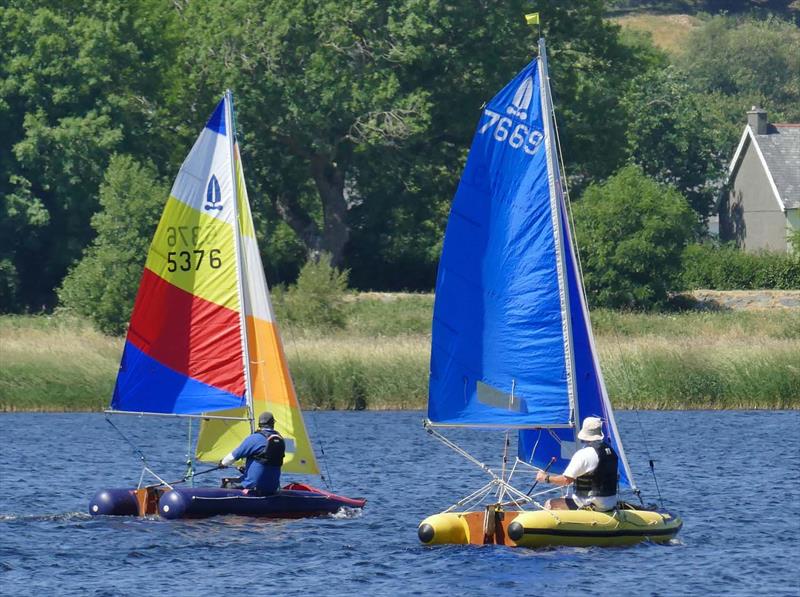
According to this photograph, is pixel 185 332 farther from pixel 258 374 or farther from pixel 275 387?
pixel 275 387

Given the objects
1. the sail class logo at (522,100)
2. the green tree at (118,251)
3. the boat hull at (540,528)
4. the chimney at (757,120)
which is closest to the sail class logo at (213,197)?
the sail class logo at (522,100)

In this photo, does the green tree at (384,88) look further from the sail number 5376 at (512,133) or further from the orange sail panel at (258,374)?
the sail number 5376 at (512,133)

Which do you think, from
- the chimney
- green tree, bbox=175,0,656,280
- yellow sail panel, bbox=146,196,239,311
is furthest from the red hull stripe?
the chimney

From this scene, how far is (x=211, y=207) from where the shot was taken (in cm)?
2369

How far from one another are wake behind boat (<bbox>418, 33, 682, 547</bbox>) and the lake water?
959mm

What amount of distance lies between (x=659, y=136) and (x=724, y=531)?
57.1 metres

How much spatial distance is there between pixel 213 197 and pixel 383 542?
17.8ft

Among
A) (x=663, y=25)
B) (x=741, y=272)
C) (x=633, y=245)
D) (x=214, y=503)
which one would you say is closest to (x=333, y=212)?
(x=633, y=245)

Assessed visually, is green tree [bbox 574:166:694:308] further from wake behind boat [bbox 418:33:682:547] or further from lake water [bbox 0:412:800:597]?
wake behind boat [bbox 418:33:682:547]

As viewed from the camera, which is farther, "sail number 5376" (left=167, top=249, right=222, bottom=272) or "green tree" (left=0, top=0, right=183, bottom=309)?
"green tree" (left=0, top=0, right=183, bottom=309)

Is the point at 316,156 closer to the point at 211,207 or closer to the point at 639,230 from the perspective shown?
the point at 639,230

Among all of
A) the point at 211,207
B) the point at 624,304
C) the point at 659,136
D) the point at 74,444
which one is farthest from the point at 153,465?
the point at 659,136

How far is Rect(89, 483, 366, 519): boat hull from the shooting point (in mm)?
21719

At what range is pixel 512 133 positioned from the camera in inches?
797
